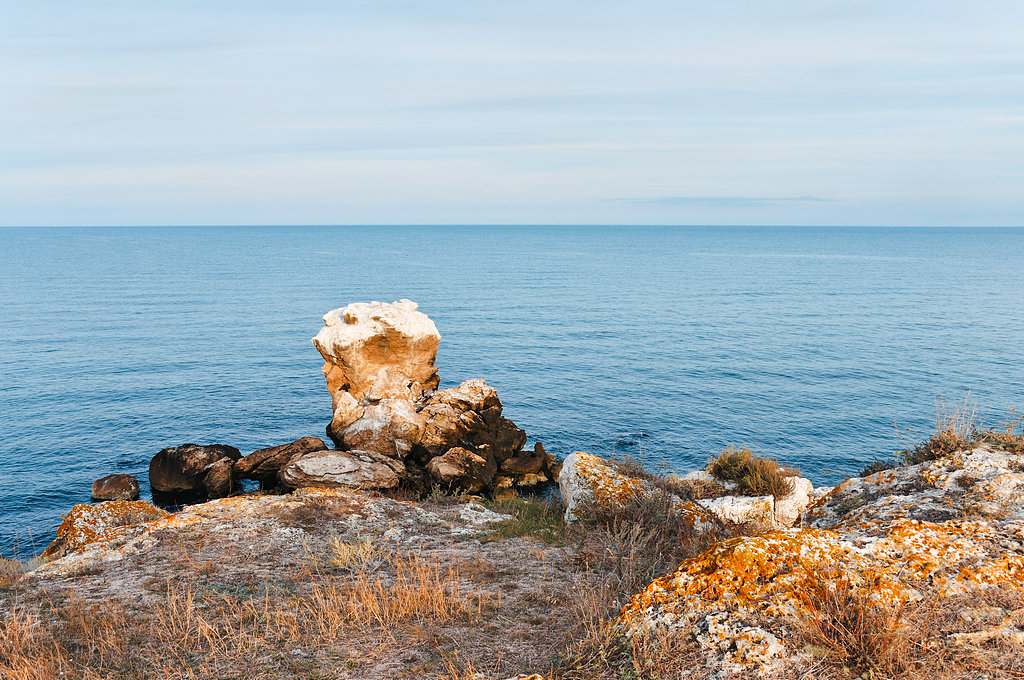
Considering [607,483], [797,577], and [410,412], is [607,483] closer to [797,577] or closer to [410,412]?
[797,577]

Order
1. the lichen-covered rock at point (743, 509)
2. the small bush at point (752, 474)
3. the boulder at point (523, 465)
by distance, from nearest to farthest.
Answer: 1. the lichen-covered rock at point (743, 509)
2. the small bush at point (752, 474)
3. the boulder at point (523, 465)

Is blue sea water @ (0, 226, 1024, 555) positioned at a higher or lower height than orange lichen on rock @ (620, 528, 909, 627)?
lower

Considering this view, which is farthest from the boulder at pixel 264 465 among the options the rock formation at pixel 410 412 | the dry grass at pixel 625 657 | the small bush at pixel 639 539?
the dry grass at pixel 625 657

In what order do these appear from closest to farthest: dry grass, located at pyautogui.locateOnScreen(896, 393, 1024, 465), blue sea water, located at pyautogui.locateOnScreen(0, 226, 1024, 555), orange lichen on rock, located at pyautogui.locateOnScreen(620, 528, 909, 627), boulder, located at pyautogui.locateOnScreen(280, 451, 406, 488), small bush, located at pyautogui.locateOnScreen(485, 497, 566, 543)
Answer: orange lichen on rock, located at pyautogui.locateOnScreen(620, 528, 909, 627), small bush, located at pyautogui.locateOnScreen(485, 497, 566, 543), dry grass, located at pyautogui.locateOnScreen(896, 393, 1024, 465), boulder, located at pyautogui.locateOnScreen(280, 451, 406, 488), blue sea water, located at pyautogui.locateOnScreen(0, 226, 1024, 555)

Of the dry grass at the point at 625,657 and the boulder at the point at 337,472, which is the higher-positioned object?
the dry grass at the point at 625,657

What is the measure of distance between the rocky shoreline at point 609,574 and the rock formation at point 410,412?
9082mm

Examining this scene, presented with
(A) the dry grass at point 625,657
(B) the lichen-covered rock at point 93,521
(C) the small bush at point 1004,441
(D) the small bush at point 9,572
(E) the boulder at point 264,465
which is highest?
(C) the small bush at point 1004,441

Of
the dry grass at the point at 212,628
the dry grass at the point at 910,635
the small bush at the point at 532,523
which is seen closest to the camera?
the dry grass at the point at 910,635

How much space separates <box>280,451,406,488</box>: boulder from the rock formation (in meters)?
0.15

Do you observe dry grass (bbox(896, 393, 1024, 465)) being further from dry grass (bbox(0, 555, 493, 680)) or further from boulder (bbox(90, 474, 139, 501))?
boulder (bbox(90, 474, 139, 501))

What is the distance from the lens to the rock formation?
22562 millimetres

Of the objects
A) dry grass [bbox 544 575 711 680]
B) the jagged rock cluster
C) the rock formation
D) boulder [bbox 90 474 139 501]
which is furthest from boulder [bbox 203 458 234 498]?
dry grass [bbox 544 575 711 680]

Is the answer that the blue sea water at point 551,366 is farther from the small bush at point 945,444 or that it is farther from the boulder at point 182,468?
the small bush at point 945,444

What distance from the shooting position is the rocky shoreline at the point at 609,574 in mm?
5102
